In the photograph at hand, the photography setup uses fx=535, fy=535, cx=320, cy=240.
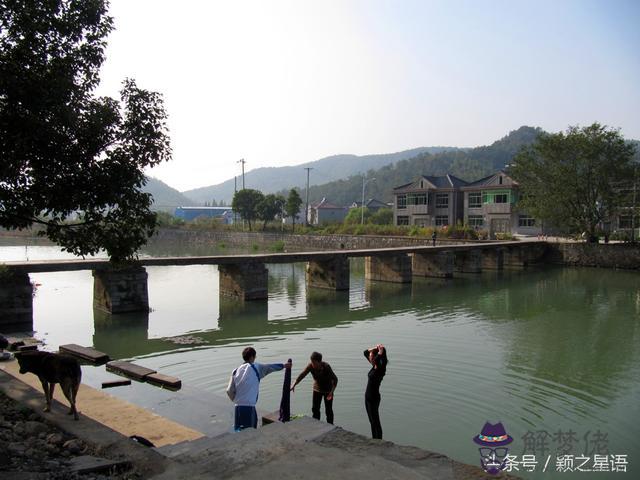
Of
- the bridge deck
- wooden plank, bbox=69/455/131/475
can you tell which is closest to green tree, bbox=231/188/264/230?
the bridge deck

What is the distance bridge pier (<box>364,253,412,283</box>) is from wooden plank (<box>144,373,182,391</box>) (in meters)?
22.4

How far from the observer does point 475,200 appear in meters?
62.4

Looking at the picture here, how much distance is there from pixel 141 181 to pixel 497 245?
35442mm

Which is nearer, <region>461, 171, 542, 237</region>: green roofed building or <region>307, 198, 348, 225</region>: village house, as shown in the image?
<region>461, 171, 542, 237</region>: green roofed building

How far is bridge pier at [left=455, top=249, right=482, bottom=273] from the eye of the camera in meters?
38.9

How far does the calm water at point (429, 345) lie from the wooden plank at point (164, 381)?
39cm

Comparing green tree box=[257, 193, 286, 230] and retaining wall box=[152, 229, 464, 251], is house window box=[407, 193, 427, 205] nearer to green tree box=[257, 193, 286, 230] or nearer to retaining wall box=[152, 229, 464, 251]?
retaining wall box=[152, 229, 464, 251]

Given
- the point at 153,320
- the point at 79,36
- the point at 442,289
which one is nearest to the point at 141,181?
the point at 79,36

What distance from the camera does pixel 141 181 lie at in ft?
32.4

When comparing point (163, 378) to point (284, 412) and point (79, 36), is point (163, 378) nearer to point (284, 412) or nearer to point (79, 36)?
point (284, 412)

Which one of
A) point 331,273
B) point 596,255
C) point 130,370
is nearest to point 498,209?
point 596,255

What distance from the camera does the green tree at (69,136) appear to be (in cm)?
812

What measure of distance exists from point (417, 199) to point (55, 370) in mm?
61370

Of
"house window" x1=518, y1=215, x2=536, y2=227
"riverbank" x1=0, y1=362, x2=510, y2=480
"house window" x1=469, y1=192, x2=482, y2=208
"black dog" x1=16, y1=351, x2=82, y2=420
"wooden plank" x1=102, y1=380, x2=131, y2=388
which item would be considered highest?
"house window" x1=469, y1=192, x2=482, y2=208
